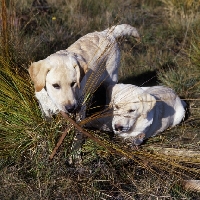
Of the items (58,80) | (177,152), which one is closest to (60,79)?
(58,80)

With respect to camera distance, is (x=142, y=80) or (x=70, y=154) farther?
(x=142, y=80)

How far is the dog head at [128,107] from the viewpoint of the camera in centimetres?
436

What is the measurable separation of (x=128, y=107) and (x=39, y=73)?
1.03 meters

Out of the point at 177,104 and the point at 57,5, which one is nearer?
the point at 177,104

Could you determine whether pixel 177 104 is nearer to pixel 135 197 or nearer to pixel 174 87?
pixel 174 87

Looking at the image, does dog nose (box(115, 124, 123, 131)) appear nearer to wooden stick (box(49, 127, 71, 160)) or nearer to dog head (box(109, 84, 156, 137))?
dog head (box(109, 84, 156, 137))

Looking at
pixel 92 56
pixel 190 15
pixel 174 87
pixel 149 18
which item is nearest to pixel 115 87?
pixel 92 56

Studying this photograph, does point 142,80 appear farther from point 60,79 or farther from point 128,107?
point 60,79

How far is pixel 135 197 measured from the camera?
389 centimetres

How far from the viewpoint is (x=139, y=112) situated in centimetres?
452

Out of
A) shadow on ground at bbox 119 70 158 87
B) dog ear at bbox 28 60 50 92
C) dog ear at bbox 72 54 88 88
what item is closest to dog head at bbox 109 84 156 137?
dog ear at bbox 72 54 88 88

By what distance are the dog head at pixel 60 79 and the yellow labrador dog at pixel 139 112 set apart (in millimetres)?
478

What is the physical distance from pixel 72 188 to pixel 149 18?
5522mm

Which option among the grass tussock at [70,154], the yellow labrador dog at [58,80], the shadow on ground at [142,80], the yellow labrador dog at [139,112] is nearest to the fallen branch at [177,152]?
the grass tussock at [70,154]
